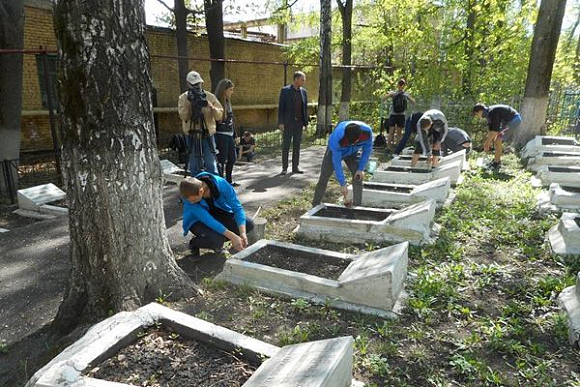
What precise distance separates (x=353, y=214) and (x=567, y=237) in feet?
6.99

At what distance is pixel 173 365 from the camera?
219cm

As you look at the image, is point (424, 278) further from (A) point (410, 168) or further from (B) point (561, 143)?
(B) point (561, 143)

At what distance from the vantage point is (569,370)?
248cm

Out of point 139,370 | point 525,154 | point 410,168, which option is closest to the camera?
point 139,370

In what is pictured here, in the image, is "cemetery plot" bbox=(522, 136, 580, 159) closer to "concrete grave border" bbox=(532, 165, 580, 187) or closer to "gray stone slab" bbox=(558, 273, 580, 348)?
"concrete grave border" bbox=(532, 165, 580, 187)

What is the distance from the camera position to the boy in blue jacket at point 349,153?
477 cm

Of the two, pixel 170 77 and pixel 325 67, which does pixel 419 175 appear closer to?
pixel 325 67

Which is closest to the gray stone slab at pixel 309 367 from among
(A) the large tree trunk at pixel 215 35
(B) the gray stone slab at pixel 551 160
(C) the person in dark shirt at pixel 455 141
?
(B) the gray stone slab at pixel 551 160

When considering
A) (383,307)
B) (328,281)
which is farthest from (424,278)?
(328,281)

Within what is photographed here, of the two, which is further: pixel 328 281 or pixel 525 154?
pixel 525 154

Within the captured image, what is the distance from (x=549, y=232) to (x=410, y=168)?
310 cm

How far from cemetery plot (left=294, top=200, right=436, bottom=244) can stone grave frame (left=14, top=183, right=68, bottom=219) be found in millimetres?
3390

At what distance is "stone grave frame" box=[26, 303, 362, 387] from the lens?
186cm

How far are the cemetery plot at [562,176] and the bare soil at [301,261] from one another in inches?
185
